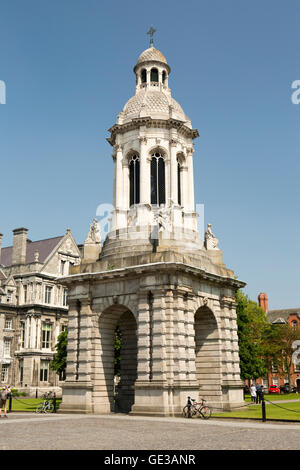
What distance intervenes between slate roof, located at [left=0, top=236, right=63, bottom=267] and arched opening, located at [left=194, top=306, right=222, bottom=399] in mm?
46095

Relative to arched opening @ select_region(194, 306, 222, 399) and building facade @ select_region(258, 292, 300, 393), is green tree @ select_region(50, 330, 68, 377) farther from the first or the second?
building facade @ select_region(258, 292, 300, 393)

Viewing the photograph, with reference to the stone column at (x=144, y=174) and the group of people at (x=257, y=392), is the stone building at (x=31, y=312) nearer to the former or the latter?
the group of people at (x=257, y=392)

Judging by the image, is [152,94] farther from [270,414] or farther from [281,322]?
[281,322]

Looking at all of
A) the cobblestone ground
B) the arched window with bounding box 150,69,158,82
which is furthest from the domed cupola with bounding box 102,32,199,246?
the cobblestone ground

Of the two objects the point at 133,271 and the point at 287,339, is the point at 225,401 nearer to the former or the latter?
the point at 133,271

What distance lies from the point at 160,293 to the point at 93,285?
228 inches

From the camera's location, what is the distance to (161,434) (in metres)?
19.9

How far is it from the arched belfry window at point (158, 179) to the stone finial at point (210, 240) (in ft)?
13.9

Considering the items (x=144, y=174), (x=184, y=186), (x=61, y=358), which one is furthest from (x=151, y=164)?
(x=61, y=358)

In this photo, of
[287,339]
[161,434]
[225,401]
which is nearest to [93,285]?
[225,401]

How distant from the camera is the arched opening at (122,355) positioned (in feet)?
109

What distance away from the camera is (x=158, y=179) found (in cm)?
3684

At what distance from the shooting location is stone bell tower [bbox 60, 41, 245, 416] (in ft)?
97.3

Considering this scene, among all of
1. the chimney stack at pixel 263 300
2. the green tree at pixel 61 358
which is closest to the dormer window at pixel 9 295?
the green tree at pixel 61 358
